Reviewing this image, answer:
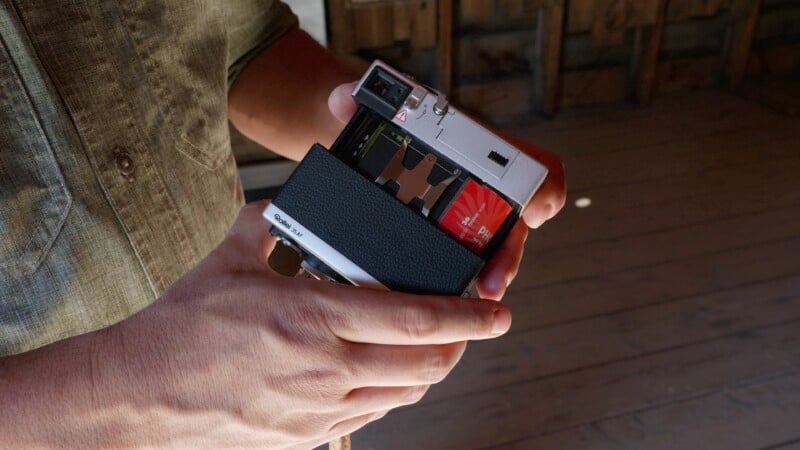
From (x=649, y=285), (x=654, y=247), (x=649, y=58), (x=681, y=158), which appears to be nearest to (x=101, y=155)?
(x=649, y=285)

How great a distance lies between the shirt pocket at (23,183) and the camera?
0.50m

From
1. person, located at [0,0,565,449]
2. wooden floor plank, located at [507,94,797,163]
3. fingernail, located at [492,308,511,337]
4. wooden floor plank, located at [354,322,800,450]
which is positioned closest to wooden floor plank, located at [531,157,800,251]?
wooden floor plank, located at [507,94,797,163]

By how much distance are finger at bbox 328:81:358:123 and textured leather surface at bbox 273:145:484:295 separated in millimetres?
69

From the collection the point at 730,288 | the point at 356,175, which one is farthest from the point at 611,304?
the point at 356,175

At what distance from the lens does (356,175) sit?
1.63 ft

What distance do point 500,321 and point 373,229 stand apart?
104 mm

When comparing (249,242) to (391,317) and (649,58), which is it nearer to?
(391,317)

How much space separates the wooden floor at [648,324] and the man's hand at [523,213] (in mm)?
1070

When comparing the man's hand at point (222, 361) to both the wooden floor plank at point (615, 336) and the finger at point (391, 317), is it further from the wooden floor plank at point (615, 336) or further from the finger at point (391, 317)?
the wooden floor plank at point (615, 336)

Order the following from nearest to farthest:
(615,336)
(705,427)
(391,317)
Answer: (391,317), (705,427), (615,336)

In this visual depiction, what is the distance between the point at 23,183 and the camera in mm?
511

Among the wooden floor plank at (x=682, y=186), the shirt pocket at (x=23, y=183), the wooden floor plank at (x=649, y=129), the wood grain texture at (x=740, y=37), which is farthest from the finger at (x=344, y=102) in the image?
the wood grain texture at (x=740, y=37)

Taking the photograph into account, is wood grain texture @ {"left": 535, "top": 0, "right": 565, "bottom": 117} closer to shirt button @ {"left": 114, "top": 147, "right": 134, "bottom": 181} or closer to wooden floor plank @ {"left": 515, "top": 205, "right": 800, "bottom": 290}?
wooden floor plank @ {"left": 515, "top": 205, "right": 800, "bottom": 290}

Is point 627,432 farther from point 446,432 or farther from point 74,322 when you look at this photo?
point 74,322
